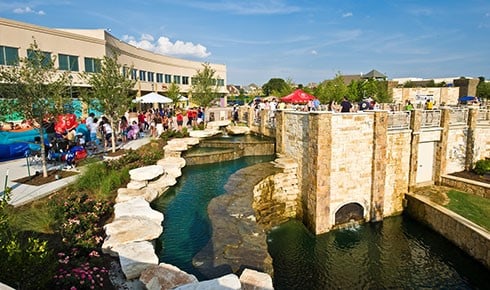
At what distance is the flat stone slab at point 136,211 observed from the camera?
7713 millimetres

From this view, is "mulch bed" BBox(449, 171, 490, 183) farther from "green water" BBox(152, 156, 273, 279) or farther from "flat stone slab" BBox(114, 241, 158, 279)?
"flat stone slab" BBox(114, 241, 158, 279)

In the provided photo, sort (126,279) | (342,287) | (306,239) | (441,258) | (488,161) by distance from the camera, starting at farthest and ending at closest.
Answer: (488,161) < (306,239) < (441,258) < (342,287) < (126,279)

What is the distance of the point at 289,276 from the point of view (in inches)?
387

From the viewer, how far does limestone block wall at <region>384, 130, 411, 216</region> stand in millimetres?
14516

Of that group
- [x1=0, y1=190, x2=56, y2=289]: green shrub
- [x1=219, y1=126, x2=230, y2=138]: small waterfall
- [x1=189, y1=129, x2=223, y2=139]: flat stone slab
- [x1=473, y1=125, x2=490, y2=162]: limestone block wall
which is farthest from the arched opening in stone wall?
[x1=219, y1=126, x2=230, y2=138]: small waterfall

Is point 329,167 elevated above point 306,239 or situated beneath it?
elevated above

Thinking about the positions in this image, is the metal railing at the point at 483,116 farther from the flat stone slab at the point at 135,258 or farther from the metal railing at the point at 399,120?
the flat stone slab at the point at 135,258

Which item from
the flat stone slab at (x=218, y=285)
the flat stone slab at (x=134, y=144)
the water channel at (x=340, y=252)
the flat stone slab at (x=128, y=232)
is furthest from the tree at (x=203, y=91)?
the flat stone slab at (x=218, y=285)

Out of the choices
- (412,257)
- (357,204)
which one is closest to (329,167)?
(357,204)

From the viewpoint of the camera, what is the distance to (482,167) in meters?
16.3

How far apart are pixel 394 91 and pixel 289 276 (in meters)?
42.4

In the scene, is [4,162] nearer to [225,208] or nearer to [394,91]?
[225,208]

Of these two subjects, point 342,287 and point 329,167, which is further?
point 329,167

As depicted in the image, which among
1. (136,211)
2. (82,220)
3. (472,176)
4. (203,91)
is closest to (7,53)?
(203,91)
